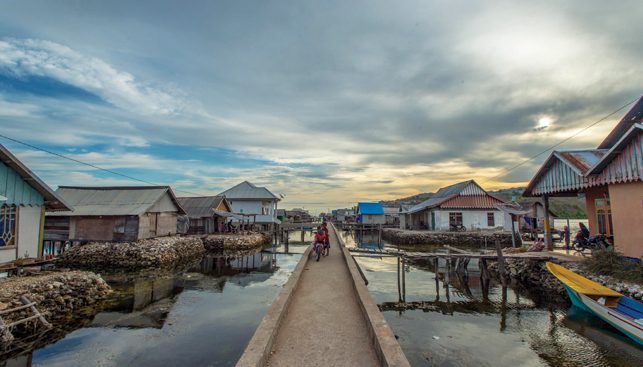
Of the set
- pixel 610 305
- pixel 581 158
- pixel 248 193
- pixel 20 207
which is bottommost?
pixel 610 305

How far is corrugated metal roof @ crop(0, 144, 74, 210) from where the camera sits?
32.8 ft

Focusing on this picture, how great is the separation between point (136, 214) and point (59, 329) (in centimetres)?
1175

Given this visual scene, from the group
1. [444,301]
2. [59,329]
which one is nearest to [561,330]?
[444,301]

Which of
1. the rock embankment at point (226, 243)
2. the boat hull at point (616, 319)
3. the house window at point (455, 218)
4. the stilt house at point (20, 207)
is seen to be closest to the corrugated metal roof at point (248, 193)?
the rock embankment at point (226, 243)

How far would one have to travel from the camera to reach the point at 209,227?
98.0 feet

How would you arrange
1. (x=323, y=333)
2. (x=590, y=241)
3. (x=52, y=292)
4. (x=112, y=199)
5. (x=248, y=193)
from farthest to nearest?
(x=248, y=193) → (x=112, y=199) → (x=590, y=241) → (x=52, y=292) → (x=323, y=333)

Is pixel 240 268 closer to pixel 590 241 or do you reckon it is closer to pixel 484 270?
pixel 484 270

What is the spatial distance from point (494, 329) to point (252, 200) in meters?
31.6

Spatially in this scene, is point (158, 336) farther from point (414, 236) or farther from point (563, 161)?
point (414, 236)

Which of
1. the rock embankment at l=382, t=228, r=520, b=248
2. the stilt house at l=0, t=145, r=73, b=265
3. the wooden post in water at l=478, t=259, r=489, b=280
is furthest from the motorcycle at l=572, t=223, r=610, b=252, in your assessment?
the stilt house at l=0, t=145, r=73, b=265

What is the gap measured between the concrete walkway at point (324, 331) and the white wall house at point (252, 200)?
29420 mm

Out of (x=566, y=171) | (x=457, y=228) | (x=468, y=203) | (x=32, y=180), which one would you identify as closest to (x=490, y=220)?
(x=468, y=203)

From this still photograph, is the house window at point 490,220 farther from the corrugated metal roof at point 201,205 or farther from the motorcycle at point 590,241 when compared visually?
the corrugated metal roof at point 201,205

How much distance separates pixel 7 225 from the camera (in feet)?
34.7
